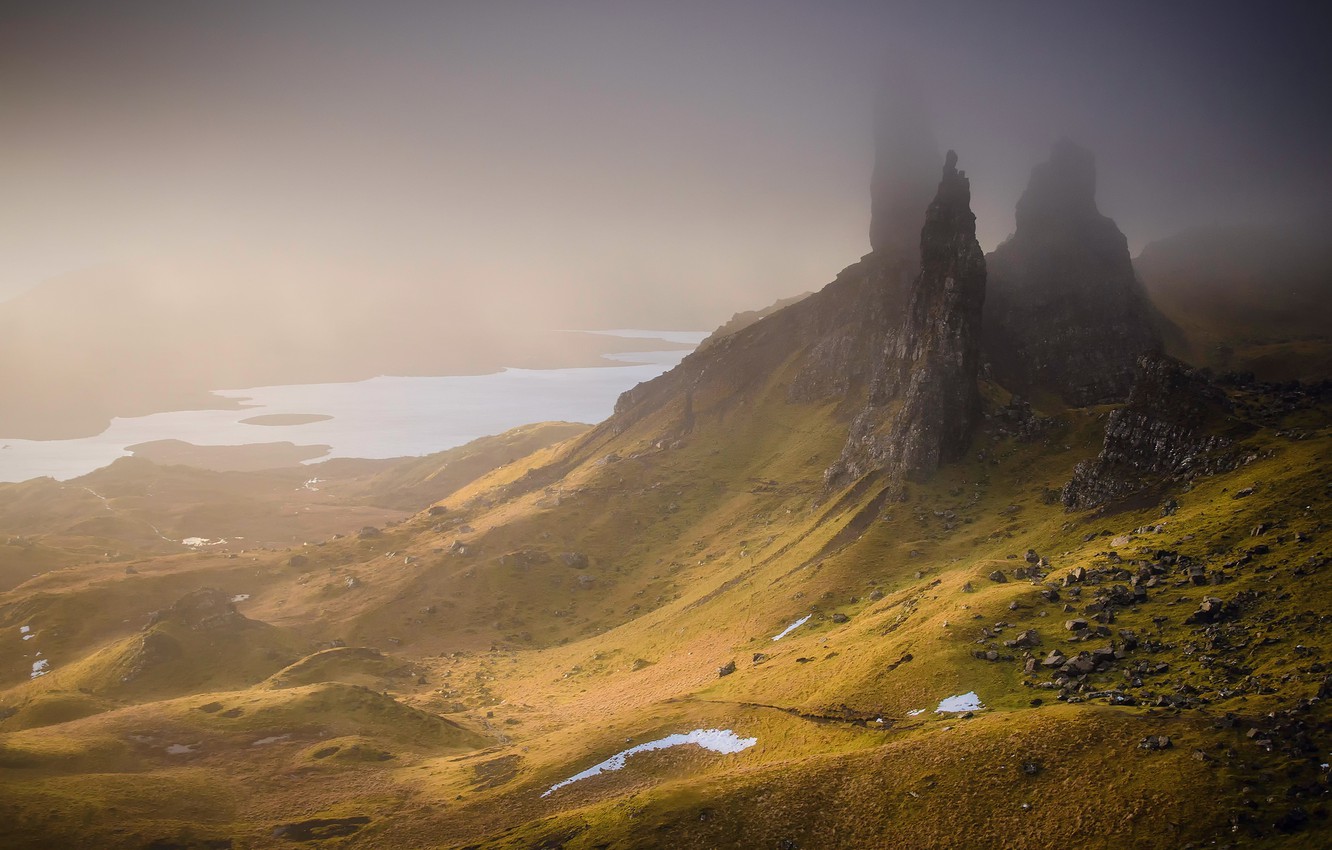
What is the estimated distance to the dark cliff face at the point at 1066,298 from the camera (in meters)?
151

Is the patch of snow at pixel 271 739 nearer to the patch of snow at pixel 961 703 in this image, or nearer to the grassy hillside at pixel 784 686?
the grassy hillside at pixel 784 686

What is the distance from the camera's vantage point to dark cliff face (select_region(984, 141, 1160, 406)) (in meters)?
151

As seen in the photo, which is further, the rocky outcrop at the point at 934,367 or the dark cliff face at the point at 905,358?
the dark cliff face at the point at 905,358

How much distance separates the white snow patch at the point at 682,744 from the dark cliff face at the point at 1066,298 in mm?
111159

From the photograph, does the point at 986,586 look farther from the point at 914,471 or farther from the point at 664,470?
the point at 664,470

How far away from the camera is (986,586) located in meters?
72.6

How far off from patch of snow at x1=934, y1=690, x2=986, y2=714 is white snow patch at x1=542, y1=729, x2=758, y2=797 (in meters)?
16.4

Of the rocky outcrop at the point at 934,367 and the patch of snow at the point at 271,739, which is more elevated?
the rocky outcrop at the point at 934,367

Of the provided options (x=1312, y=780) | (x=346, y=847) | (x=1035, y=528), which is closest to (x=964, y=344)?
(x=1035, y=528)

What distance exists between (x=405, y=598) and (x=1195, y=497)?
437 ft

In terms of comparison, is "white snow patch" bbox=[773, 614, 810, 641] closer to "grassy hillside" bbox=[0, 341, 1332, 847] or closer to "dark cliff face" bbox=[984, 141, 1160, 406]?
"grassy hillside" bbox=[0, 341, 1332, 847]

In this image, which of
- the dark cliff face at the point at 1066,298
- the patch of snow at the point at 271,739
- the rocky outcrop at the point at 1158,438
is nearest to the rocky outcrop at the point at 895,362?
the dark cliff face at the point at 1066,298

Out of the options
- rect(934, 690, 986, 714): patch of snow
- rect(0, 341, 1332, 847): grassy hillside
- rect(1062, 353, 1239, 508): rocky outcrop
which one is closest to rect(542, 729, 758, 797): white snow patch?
rect(0, 341, 1332, 847): grassy hillside

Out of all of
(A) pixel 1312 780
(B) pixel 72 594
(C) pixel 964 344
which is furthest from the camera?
(B) pixel 72 594
